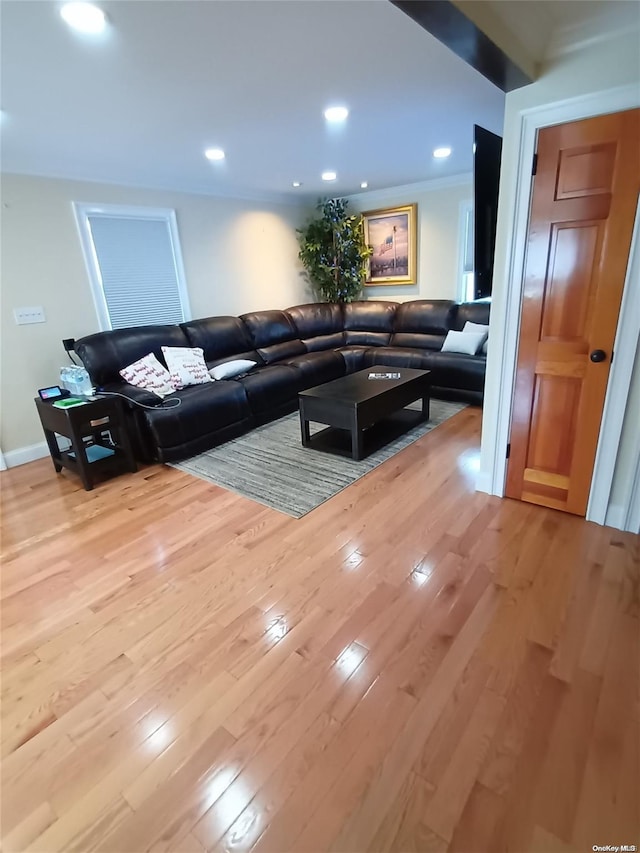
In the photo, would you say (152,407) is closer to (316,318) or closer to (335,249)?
(316,318)

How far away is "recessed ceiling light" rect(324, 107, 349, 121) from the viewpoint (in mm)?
2509

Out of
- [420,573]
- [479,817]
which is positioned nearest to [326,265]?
[420,573]

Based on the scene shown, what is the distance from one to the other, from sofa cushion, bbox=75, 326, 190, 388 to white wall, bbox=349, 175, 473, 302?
3317mm

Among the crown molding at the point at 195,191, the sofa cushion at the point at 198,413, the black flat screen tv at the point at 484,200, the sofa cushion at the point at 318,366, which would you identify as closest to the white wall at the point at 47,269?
the crown molding at the point at 195,191

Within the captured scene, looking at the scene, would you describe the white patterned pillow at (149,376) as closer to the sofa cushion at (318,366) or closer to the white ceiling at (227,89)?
the sofa cushion at (318,366)

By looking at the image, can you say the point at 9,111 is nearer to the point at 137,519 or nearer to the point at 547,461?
the point at 137,519

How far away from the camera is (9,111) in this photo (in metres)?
2.26

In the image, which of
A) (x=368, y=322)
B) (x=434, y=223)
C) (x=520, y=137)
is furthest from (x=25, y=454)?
(x=434, y=223)

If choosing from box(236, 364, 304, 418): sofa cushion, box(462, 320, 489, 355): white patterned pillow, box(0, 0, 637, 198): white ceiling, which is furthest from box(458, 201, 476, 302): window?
box(236, 364, 304, 418): sofa cushion

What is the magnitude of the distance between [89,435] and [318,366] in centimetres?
242

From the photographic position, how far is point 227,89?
7.01ft

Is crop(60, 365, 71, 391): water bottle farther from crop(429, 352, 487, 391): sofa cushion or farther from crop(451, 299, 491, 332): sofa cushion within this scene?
crop(451, 299, 491, 332): sofa cushion

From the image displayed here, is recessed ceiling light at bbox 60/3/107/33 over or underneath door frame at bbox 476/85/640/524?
over

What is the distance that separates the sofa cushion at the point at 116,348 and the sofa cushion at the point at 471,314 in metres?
3.16
